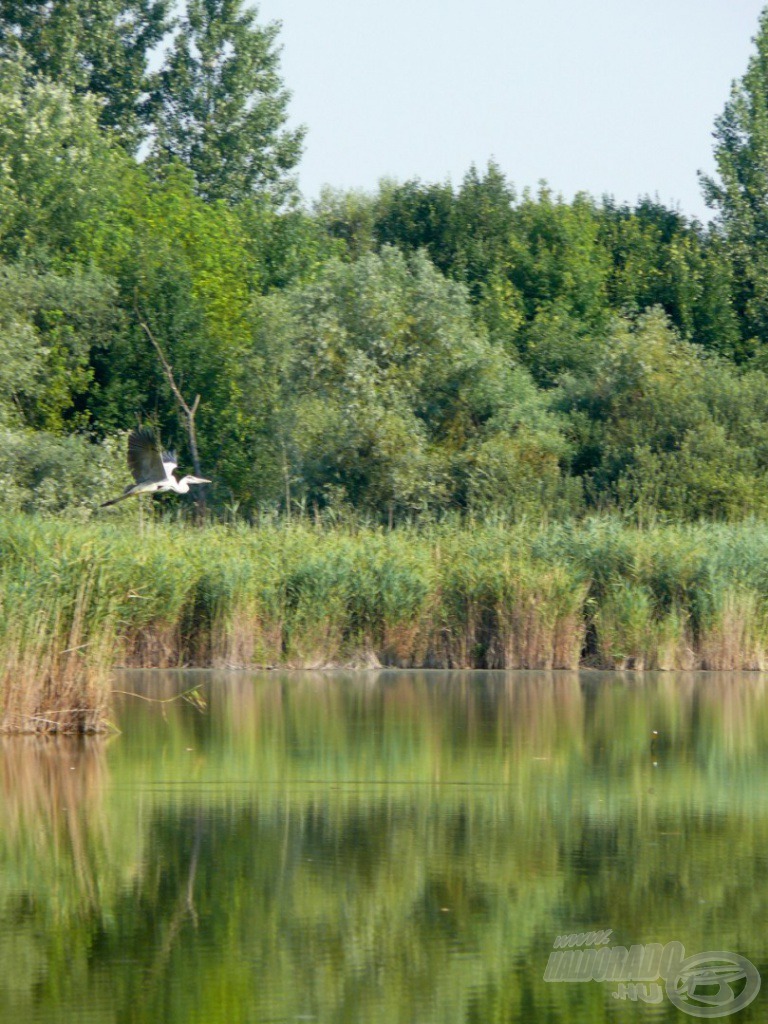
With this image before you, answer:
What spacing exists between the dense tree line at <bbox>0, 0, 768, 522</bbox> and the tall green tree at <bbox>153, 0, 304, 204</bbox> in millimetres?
72

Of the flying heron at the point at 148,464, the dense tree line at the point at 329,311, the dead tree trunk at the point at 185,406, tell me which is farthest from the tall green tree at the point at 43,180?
the flying heron at the point at 148,464

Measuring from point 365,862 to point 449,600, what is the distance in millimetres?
13059

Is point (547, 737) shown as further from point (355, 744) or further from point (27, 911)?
point (27, 911)

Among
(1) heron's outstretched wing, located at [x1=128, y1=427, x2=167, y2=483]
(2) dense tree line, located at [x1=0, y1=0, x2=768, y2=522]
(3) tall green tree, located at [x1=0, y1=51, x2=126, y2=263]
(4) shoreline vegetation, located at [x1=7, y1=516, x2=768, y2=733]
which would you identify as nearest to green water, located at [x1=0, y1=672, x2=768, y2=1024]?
(1) heron's outstretched wing, located at [x1=128, y1=427, x2=167, y2=483]

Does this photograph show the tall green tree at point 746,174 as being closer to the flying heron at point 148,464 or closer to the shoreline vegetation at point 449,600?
the shoreline vegetation at point 449,600

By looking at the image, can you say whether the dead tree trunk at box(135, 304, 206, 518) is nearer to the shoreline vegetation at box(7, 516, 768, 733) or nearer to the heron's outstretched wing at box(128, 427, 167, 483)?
the shoreline vegetation at box(7, 516, 768, 733)

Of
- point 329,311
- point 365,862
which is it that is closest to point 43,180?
point 329,311

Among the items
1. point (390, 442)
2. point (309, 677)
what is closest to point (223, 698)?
point (309, 677)

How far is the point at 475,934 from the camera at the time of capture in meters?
8.66

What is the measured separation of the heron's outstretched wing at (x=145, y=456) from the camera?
1898cm

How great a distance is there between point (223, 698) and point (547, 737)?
435 cm

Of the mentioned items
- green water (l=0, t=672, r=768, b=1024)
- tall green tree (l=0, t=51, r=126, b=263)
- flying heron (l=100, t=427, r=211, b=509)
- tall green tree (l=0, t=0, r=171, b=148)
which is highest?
tall green tree (l=0, t=0, r=171, b=148)

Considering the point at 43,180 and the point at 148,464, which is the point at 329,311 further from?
the point at 148,464

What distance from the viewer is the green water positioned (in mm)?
7684
